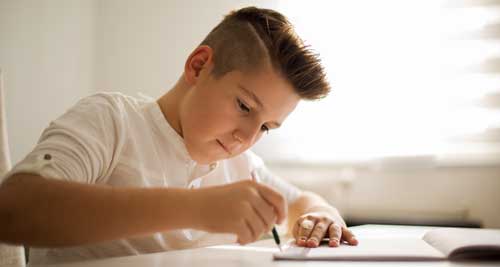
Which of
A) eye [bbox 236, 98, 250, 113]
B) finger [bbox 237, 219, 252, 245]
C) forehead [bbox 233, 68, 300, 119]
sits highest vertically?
forehead [bbox 233, 68, 300, 119]

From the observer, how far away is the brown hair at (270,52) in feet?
2.90

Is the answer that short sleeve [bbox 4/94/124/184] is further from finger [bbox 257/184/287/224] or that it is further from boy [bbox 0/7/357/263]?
finger [bbox 257/184/287/224]

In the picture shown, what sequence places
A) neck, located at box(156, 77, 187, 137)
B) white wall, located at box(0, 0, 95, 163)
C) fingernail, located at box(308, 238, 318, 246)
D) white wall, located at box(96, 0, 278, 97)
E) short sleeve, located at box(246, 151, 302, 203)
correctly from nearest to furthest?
fingernail, located at box(308, 238, 318, 246)
neck, located at box(156, 77, 187, 137)
short sleeve, located at box(246, 151, 302, 203)
white wall, located at box(0, 0, 95, 163)
white wall, located at box(96, 0, 278, 97)

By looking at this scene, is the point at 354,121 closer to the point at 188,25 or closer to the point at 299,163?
the point at 299,163

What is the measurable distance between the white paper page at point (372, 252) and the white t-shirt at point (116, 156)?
28cm

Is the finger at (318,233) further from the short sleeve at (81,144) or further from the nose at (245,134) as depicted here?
the short sleeve at (81,144)

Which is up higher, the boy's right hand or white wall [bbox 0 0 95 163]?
white wall [bbox 0 0 95 163]

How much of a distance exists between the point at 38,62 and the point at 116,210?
3.99 ft

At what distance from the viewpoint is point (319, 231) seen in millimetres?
872

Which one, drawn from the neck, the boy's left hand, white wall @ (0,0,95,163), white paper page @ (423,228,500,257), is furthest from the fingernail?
white wall @ (0,0,95,163)

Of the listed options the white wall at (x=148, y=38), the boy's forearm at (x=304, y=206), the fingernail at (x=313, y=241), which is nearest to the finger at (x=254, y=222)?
the fingernail at (x=313, y=241)

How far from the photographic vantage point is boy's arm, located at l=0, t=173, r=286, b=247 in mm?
563

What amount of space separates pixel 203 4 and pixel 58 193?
5.13ft

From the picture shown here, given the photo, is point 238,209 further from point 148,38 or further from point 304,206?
point 148,38
